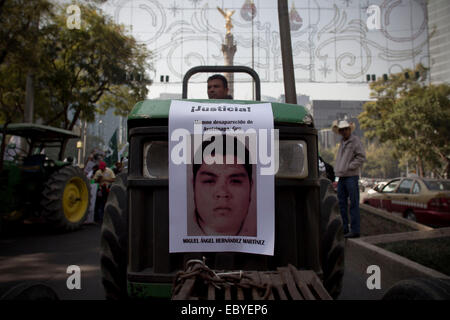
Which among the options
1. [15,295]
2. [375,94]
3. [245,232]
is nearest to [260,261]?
[245,232]

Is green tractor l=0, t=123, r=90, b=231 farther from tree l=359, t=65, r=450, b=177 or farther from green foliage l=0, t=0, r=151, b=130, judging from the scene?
tree l=359, t=65, r=450, b=177

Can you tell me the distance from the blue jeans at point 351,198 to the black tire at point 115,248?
168 inches

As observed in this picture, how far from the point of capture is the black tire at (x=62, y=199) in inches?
264

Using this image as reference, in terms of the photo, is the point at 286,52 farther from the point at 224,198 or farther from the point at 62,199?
the point at 224,198

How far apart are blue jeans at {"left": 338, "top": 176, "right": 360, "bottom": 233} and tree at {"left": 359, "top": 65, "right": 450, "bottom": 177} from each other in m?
22.4

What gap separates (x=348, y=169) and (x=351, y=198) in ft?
1.63

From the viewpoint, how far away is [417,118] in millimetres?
24875

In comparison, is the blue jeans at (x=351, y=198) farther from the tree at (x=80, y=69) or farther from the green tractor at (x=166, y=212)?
the tree at (x=80, y=69)

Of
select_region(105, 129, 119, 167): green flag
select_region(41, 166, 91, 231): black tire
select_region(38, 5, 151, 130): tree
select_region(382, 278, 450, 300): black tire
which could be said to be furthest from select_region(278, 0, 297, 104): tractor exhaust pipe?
select_region(38, 5, 151, 130): tree

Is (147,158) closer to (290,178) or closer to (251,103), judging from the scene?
(251,103)

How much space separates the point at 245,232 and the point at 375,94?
105ft

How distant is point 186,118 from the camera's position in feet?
6.36

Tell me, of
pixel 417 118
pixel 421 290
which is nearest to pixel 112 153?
pixel 421 290

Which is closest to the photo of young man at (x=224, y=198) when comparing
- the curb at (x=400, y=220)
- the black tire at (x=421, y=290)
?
the black tire at (x=421, y=290)
